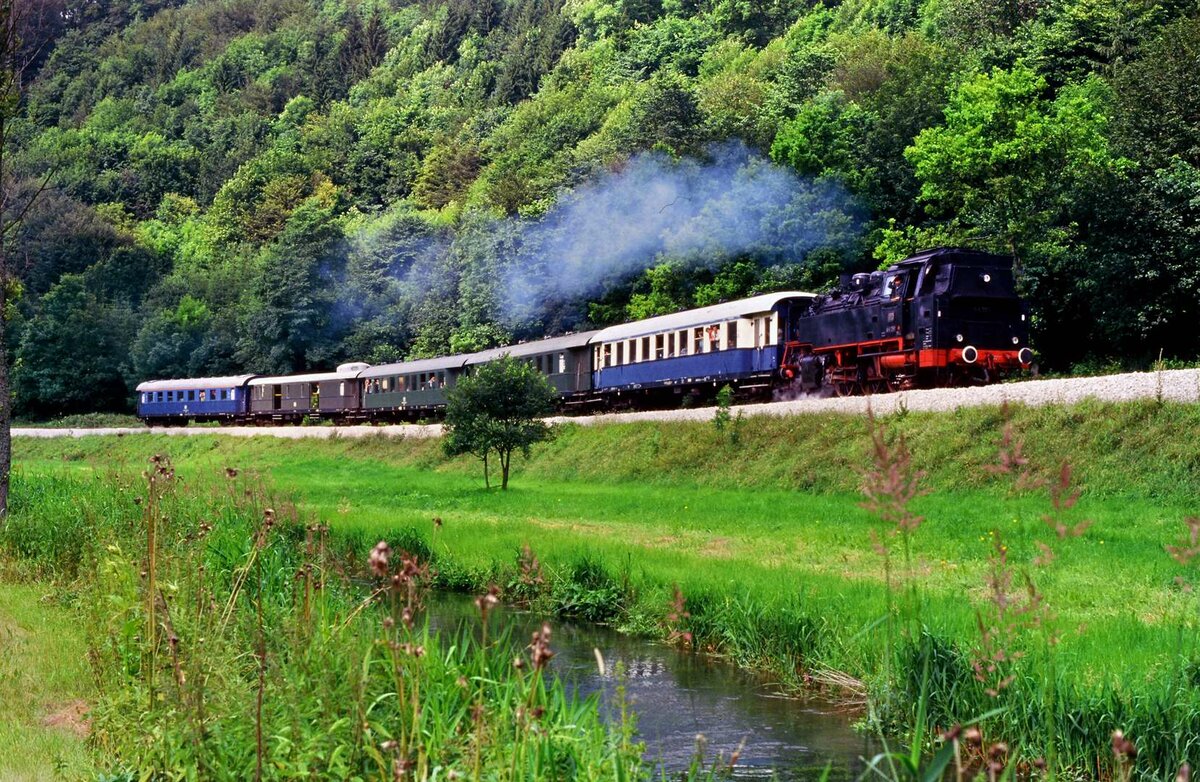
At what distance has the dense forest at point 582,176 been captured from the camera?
37.1 meters

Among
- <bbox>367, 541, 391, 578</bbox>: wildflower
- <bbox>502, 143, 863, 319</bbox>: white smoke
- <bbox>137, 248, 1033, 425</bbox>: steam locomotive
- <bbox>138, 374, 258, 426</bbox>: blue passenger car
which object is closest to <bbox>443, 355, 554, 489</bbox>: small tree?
<bbox>137, 248, 1033, 425</bbox>: steam locomotive

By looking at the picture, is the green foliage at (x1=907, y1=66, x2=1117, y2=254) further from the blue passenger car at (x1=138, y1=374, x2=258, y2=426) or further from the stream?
the blue passenger car at (x1=138, y1=374, x2=258, y2=426)

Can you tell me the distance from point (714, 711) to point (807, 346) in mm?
21629

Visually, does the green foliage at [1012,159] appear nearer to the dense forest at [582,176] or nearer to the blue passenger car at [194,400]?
the dense forest at [582,176]

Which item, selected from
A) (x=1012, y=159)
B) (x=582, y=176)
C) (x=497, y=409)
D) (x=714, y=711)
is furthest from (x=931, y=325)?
(x=582, y=176)

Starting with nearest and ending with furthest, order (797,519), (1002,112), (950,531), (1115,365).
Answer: (950,531) → (797,519) → (1115,365) → (1002,112)

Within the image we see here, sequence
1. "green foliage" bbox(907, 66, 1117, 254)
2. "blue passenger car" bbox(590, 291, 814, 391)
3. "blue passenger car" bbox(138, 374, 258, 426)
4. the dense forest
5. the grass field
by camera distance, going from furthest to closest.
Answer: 1. "blue passenger car" bbox(138, 374, 258, 426)
2. the dense forest
3. "green foliage" bbox(907, 66, 1117, 254)
4. "blue passenger car" bbox(590, 291, 814, 391)
5. the grass field

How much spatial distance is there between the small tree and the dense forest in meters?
12.2

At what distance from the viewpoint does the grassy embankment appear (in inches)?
331

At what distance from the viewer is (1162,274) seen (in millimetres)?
33250

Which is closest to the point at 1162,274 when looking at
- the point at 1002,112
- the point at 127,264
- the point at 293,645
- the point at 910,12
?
the point at 1002,112

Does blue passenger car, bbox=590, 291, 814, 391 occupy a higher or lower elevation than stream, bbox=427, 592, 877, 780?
higher

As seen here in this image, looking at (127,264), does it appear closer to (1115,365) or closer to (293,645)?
(1115,365)

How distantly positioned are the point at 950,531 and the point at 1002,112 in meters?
22.8
